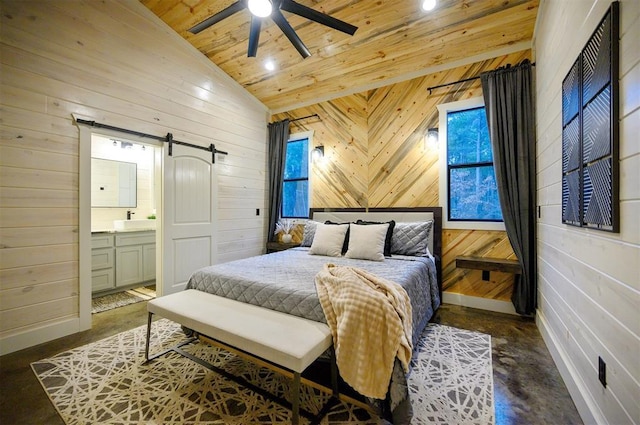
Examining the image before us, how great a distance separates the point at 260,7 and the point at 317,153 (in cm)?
250

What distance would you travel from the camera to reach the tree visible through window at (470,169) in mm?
3256

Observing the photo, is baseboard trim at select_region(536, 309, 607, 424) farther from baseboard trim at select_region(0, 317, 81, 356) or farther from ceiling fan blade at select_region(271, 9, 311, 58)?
baseboard trim at select_region(0, 317, 81, 356)

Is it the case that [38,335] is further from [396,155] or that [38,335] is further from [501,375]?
[396,155]

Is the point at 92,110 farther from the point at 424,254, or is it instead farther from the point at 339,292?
the point at 424,254

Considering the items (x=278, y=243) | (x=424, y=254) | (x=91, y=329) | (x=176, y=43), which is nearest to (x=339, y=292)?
(x=424, y=254)

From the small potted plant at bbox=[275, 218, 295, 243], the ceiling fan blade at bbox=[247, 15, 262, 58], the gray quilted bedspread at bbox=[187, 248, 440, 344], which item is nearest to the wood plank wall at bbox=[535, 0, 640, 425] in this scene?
the gray quilted bedspread at bbox=[187, 248, 440, 344]

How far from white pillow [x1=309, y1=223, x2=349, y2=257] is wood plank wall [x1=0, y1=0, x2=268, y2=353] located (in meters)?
2.33

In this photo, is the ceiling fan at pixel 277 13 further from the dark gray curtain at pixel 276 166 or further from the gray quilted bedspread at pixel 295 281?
the dark gray curtain at pixel 276 166

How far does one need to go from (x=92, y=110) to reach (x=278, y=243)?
2.93 metres

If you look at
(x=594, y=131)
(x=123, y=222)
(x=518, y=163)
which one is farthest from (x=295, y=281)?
(x=123, y=222)

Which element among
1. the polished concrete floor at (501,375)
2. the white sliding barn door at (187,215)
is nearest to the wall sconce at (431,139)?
the polished concrete floor at (501,375)

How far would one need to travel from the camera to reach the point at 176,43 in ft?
11.6

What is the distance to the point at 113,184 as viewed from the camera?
4.30 meters

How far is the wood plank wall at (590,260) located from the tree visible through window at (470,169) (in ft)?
2.13
